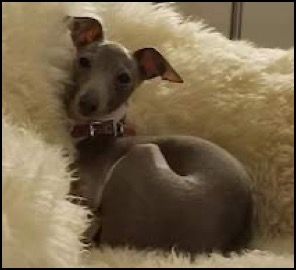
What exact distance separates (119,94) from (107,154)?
0.13 meters

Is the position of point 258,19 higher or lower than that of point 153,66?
lower

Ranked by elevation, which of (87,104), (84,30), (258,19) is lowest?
(258,19)

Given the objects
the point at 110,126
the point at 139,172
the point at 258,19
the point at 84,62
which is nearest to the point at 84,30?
the point at 84,62

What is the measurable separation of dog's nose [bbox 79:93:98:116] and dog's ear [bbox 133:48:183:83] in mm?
134

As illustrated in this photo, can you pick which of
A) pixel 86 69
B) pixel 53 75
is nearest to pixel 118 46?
pixel 86 69

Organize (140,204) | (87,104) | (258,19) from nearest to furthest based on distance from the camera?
1. (140,204)
2. (87,104)
3. (258,19)

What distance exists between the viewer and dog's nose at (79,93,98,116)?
1.50 meters

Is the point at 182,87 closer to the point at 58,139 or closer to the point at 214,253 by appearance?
the point at 58,139

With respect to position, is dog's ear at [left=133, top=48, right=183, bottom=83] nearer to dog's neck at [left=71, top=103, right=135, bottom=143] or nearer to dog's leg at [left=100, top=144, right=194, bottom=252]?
dog's neck at [left=71, top=103, right=135, bottom=143]

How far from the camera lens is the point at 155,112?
5.20 feet

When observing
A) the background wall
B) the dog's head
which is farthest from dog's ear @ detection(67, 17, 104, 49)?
the background wall

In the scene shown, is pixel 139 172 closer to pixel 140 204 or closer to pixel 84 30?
pixel 140 204

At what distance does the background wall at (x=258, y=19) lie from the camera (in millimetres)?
2619

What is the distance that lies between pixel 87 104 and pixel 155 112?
15 centimetres
